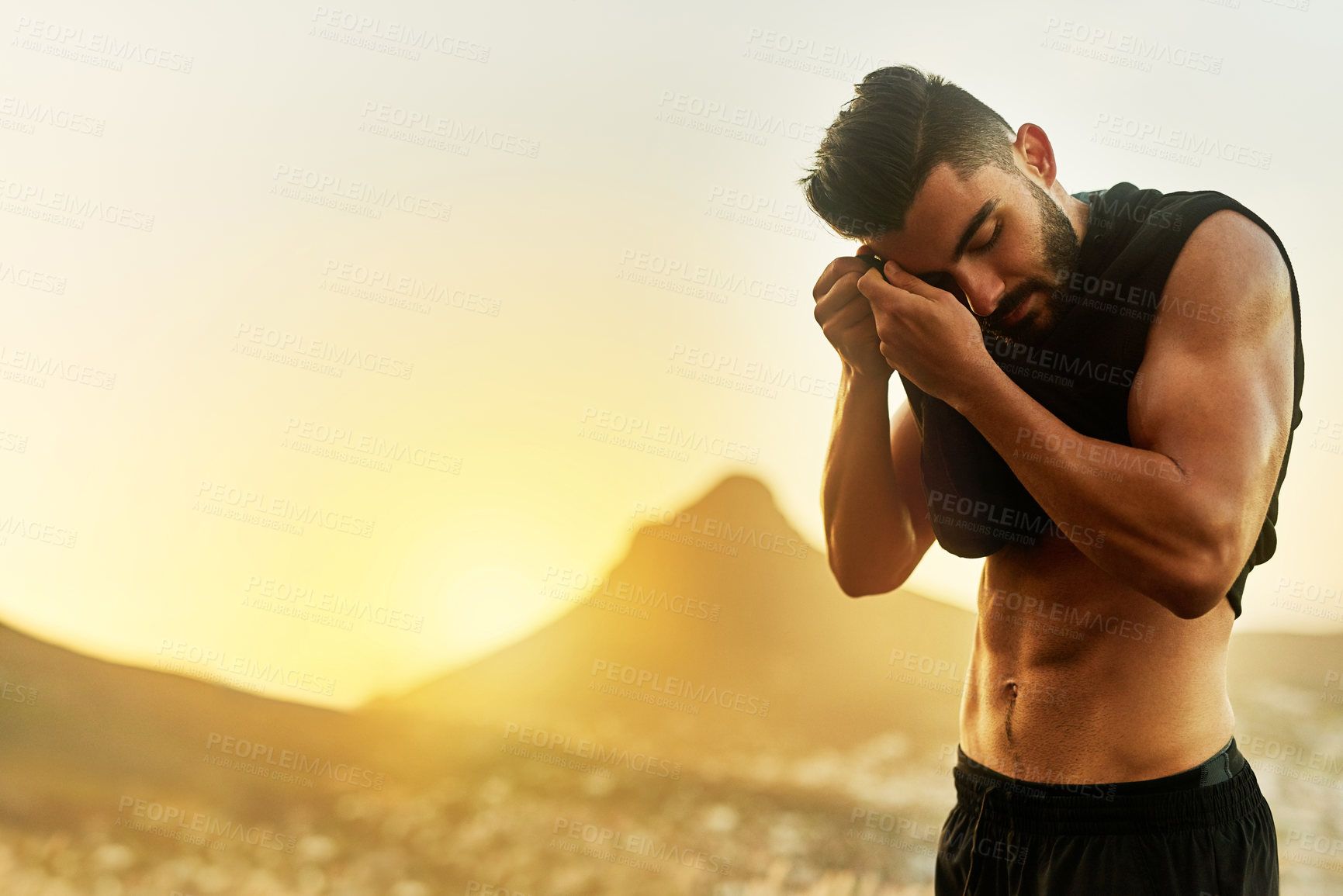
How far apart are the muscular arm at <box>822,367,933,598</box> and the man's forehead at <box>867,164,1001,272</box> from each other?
20cm

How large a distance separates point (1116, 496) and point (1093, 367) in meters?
0.19

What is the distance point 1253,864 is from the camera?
786mm

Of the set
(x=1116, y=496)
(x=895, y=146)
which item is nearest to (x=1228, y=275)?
→ (x=1116, y=496)

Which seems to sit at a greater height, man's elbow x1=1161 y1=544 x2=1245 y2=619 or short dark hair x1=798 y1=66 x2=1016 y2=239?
short dark hair x1=798 y1=66 x2=1016 y2=239

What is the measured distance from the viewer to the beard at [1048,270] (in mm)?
849

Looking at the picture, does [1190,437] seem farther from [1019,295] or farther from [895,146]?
[895,146]

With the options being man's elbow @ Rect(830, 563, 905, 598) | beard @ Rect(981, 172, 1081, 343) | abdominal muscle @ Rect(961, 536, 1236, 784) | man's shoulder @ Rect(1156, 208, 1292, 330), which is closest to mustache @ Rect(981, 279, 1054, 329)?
beard @ Rect(981, 172, 1081, 343)

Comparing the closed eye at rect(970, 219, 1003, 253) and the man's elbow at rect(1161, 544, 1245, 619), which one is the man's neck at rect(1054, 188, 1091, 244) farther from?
the man's elbow at rect(1161, 544, 1245, 619)

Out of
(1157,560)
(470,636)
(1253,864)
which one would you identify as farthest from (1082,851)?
(470,636)

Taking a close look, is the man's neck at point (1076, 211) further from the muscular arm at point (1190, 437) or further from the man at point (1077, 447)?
the muscular arm at point (1190, 437)

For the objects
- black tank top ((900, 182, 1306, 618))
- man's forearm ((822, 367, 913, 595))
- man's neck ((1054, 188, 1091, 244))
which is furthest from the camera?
man's forearm ((822, 367, 913, 595))

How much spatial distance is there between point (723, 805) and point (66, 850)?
2.37 metres

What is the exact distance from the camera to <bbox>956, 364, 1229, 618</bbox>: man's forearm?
0.66 meters

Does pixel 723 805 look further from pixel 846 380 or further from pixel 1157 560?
pixel 1157 560
